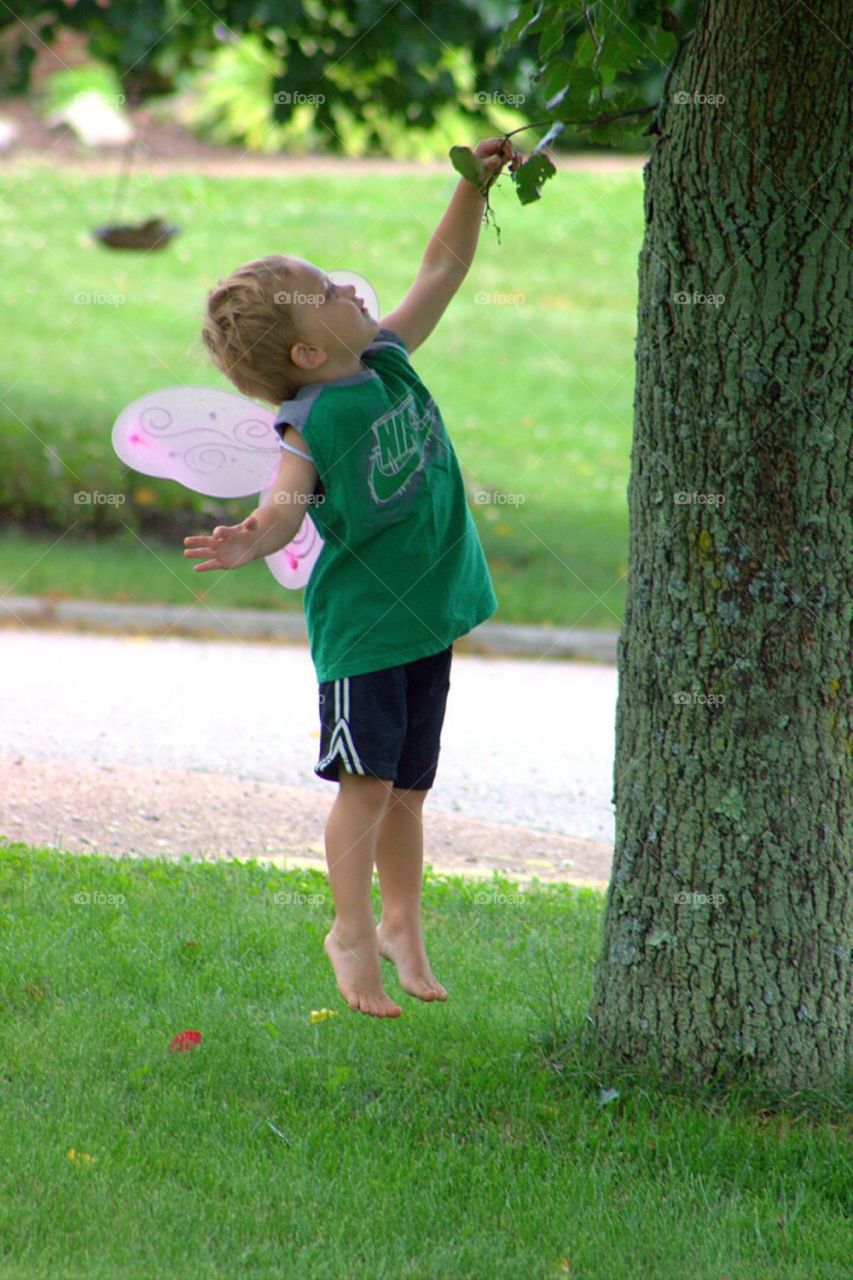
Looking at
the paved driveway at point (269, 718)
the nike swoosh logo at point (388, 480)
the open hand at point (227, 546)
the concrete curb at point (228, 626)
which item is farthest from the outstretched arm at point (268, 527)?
the concrete curb at point (228, 626)

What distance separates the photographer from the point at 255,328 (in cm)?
299

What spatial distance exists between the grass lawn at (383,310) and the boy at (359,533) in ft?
22.6

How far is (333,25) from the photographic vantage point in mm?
9117

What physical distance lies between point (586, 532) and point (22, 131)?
48.4ft

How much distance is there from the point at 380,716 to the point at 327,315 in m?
0.84

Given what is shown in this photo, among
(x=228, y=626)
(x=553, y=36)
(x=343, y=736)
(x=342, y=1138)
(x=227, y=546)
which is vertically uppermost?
(x=553, y=36)

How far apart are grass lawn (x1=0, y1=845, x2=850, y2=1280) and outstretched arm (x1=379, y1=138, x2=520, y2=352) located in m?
1.63

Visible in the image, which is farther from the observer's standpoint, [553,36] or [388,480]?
[553,36]

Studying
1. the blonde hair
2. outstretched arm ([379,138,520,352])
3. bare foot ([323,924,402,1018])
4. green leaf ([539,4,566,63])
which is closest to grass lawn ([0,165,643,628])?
green leaf ([539,4,566,63])

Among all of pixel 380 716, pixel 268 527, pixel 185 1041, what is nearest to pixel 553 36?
pixel 268 527

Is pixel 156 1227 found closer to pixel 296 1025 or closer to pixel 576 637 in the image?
pixel 296 1025

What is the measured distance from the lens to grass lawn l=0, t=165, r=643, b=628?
38.1ft

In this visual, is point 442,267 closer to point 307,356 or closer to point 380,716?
point 307,356

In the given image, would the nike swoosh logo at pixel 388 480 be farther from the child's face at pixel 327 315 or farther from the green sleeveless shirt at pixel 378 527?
the child's face at pixel 327 315
